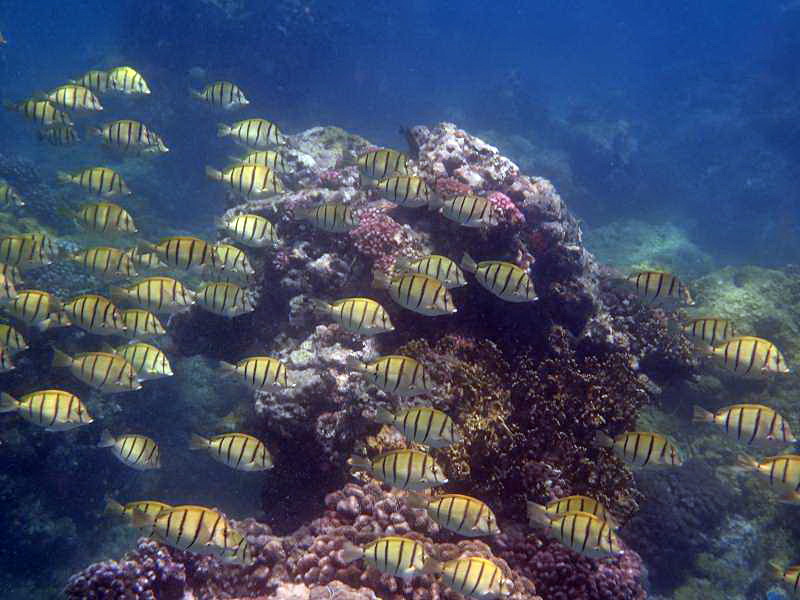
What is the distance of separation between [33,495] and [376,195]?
7.71 metres

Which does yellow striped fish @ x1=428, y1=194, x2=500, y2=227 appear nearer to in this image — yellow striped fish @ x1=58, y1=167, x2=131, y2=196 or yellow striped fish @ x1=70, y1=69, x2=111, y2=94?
yellow striped fish @ x1=58, y1=167, x2=131, y2=196

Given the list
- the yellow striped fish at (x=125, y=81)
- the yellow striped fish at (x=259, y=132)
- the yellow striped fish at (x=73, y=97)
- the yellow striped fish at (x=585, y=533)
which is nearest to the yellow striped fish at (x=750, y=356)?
the yellow striped fish at (x=585, y=533)

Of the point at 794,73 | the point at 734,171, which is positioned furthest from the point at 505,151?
the point at 794,73

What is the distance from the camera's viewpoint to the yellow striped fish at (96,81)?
322 inches

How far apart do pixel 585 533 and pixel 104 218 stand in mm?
6177

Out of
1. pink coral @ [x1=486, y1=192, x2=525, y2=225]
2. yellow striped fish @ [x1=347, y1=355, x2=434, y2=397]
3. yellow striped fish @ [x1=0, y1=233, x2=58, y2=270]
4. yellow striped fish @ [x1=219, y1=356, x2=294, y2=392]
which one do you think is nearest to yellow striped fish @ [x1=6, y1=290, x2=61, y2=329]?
yellow striped fish @ [x1=0, y1=233, x2=58, y2=270]

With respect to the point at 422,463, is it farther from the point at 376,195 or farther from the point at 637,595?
the point at 376,195

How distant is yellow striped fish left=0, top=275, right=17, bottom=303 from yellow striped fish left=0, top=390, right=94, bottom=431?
1.42 m

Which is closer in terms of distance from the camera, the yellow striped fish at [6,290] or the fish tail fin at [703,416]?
the fish tail fin at [703,416]

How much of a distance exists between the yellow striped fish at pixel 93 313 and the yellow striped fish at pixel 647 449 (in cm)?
539

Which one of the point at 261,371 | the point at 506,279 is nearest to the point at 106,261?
the point at 261,371

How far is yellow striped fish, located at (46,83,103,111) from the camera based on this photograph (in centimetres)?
754

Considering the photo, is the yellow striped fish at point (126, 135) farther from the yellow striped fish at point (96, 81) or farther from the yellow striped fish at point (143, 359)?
the yellow striped fish at point (143, 359)

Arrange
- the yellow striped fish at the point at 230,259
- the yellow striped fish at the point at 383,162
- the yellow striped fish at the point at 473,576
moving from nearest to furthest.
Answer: the yellow striped fish at the point at 473,576, the yellow striped fish at the point at 230,259, the yellow striped fish at the point at 383,162
